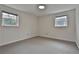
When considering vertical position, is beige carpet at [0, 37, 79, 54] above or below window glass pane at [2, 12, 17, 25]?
below

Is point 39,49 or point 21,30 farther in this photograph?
point 21,30

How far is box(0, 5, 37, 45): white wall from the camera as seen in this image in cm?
283

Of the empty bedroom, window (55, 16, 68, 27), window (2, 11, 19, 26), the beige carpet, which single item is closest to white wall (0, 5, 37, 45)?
the empty bedroom

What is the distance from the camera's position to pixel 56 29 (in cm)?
420

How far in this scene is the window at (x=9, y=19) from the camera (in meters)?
2.86

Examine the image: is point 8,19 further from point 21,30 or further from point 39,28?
point 39,28

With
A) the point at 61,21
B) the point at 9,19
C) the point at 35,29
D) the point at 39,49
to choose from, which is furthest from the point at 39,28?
the point at 39,49

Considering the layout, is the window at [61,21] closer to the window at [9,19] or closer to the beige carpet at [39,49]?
the beige carpet at [39,49]

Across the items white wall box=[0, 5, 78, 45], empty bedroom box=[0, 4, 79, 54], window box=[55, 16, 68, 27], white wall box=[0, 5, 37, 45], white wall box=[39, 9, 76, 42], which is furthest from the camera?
window box=[55, 16, 68, 27]

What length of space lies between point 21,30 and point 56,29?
1.97 meters

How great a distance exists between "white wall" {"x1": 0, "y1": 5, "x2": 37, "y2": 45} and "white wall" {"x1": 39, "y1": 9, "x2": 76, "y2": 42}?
0.54 meters

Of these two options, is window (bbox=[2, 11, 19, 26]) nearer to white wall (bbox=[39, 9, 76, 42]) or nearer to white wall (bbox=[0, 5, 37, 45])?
white wall (bbox=[0, 5, 37, 45])
